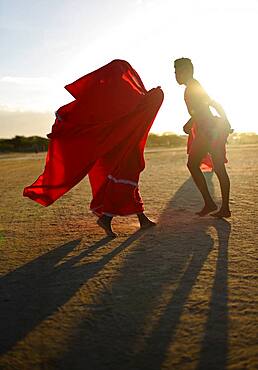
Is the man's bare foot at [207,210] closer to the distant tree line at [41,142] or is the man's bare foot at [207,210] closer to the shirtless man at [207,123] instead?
the shirtless man at [207,123]

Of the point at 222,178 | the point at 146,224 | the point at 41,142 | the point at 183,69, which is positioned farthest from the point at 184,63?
the point at 41,142

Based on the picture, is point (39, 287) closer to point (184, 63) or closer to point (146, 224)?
point (146, 224)

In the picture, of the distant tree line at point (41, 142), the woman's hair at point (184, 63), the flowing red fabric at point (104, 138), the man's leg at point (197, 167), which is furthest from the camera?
the distant tree line at point (41, 142)

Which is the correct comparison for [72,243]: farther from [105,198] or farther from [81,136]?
[81,136]

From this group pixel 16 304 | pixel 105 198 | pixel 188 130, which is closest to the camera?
pixel 16 304

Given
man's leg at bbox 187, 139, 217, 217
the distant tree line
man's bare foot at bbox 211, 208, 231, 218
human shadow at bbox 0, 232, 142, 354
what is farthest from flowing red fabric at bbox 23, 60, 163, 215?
the distant tree line

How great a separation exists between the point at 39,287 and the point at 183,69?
3396 mm

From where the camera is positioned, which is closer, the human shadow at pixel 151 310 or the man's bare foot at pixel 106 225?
the human shadow at pixel 151 310

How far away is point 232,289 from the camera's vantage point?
10.5 feet

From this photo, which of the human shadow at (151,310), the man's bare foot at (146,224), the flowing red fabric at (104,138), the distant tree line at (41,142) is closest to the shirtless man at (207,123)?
the flowing red fabric at (104,138)

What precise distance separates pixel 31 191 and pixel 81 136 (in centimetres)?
89

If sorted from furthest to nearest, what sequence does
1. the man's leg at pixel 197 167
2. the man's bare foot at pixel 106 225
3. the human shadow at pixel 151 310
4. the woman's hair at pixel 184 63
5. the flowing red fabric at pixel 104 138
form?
the man's leg at pixel 197 167
the woman's hair at pixel 184 63
the flowing red fabric at pixel 104 138
the man's bare foot at pixel 106 225
the human shadow at pixel 151 310

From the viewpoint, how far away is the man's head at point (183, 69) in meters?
5.73

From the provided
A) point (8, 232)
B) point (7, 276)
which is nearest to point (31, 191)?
point (8, 232)
